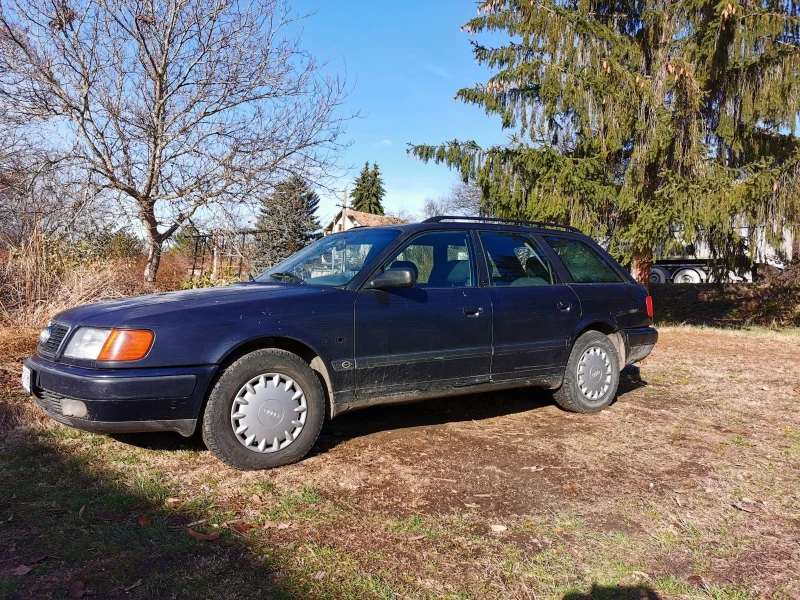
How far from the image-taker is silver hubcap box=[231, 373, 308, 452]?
3586mm

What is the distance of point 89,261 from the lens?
821 cm

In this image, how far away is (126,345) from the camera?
3312 mm

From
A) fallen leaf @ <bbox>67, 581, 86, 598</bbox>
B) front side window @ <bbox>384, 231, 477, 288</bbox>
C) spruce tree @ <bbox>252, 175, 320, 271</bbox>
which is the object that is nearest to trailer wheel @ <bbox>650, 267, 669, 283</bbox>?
spruce tree @ <bbox>252, 175, 320, 271</bbox>

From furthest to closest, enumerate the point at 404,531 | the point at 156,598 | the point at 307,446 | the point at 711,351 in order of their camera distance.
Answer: the point at 711,351, the point at 307,446, the point at 404,531, the point at 156,598

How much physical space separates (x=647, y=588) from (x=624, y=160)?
11.4 meters

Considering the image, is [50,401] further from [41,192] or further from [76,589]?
[41,192]

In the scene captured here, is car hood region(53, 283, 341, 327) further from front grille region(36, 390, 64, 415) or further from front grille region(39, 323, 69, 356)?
front grille region(36, 390, 64, 415)

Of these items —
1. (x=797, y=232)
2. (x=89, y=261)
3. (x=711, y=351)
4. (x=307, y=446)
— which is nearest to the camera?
(x=307, y=446)

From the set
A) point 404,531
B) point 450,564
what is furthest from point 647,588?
point 404,531

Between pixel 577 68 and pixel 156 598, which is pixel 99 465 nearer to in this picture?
pixel 156 598

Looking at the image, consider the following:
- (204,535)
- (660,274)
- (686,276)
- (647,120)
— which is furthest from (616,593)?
(660,274)

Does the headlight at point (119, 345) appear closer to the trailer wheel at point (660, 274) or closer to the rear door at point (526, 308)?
the rear door at point (526, 308)

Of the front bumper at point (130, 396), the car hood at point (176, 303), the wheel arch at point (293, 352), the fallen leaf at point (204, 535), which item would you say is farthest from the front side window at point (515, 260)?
the fallen leaf at point (204, 535)

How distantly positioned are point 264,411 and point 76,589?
58.1 inches
